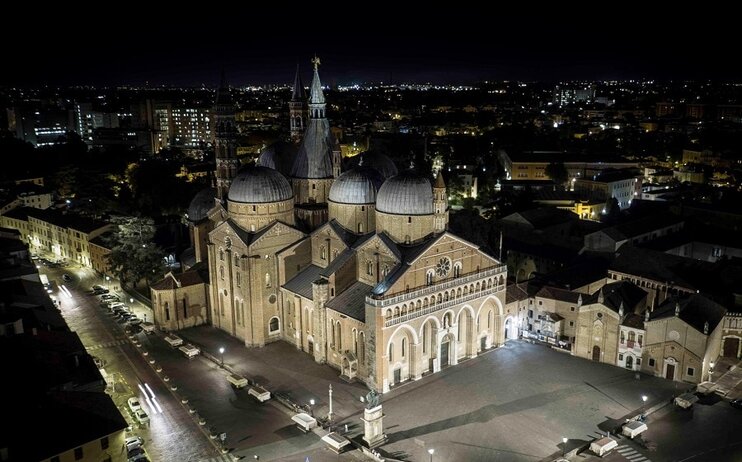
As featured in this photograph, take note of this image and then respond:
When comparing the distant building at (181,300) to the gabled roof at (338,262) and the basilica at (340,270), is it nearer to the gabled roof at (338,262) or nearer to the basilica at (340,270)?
the basilica at (340,270)

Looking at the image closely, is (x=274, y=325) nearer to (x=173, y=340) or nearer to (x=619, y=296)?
(x=173, y=340)

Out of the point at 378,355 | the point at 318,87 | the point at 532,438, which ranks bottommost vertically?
the point at 532,438

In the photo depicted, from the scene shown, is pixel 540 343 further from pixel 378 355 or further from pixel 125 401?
pixel 125 401

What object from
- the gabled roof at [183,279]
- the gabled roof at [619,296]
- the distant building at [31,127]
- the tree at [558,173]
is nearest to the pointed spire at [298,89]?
A: the gabled roof at [183,279]

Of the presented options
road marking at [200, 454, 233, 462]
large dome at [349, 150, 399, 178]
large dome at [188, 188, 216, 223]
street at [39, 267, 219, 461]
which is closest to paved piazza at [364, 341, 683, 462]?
road marking at [200, 454, 233, 462]

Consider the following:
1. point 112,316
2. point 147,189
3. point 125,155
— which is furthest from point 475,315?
point 125,155

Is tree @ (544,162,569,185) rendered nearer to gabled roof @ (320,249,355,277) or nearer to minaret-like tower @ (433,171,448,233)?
minaret-like tower @ (433,171,448,233)
